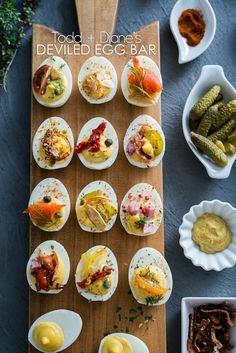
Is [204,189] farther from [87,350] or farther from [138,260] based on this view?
[87,350]

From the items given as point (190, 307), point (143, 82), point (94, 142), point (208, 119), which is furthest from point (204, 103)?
point (190, 307)

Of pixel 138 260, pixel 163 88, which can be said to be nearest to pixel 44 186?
pixel 138 260

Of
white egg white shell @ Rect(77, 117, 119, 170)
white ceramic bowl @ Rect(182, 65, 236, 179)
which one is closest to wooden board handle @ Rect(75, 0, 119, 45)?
white egg white shell @ Rect(77, 117, 119, 170)

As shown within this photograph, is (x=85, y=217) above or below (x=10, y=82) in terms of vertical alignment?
below

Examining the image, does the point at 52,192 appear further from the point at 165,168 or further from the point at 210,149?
the point at 210,149

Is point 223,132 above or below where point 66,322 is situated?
above

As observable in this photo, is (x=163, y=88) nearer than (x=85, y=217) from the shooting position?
No
